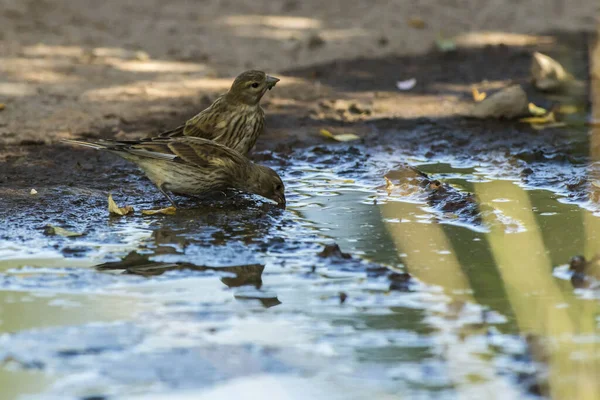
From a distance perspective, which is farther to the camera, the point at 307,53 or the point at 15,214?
the point at 307,53

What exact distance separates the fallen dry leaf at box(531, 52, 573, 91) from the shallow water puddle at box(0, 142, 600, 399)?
3199 millimetres

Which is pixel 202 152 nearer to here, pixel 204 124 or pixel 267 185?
pixel 267 185

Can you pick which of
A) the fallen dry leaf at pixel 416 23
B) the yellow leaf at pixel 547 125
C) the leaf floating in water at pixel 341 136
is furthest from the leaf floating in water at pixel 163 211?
the fallen dry leaf at pixel 416 23

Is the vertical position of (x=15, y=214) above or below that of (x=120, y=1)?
below

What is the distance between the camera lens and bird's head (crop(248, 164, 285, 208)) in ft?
22.9

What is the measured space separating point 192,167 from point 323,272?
170 cm

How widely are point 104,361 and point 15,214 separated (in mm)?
2597

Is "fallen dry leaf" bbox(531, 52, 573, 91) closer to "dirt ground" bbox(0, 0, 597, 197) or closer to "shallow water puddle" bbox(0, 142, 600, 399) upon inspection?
"dirt ground" bbox(0, 0, 597, 197)

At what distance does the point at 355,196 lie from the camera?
733 cm

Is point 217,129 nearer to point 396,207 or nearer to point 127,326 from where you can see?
point 396,207

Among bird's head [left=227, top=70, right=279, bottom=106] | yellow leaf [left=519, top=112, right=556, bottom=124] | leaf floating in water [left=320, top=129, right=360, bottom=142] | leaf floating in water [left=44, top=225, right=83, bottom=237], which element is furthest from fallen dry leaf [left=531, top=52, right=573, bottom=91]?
leaf floating in water [left=44, top=225, right=83, bottom=237]

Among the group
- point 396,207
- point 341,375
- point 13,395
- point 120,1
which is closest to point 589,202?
point 396,207

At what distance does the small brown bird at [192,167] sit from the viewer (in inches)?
273

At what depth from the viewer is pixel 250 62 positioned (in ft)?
36.8
